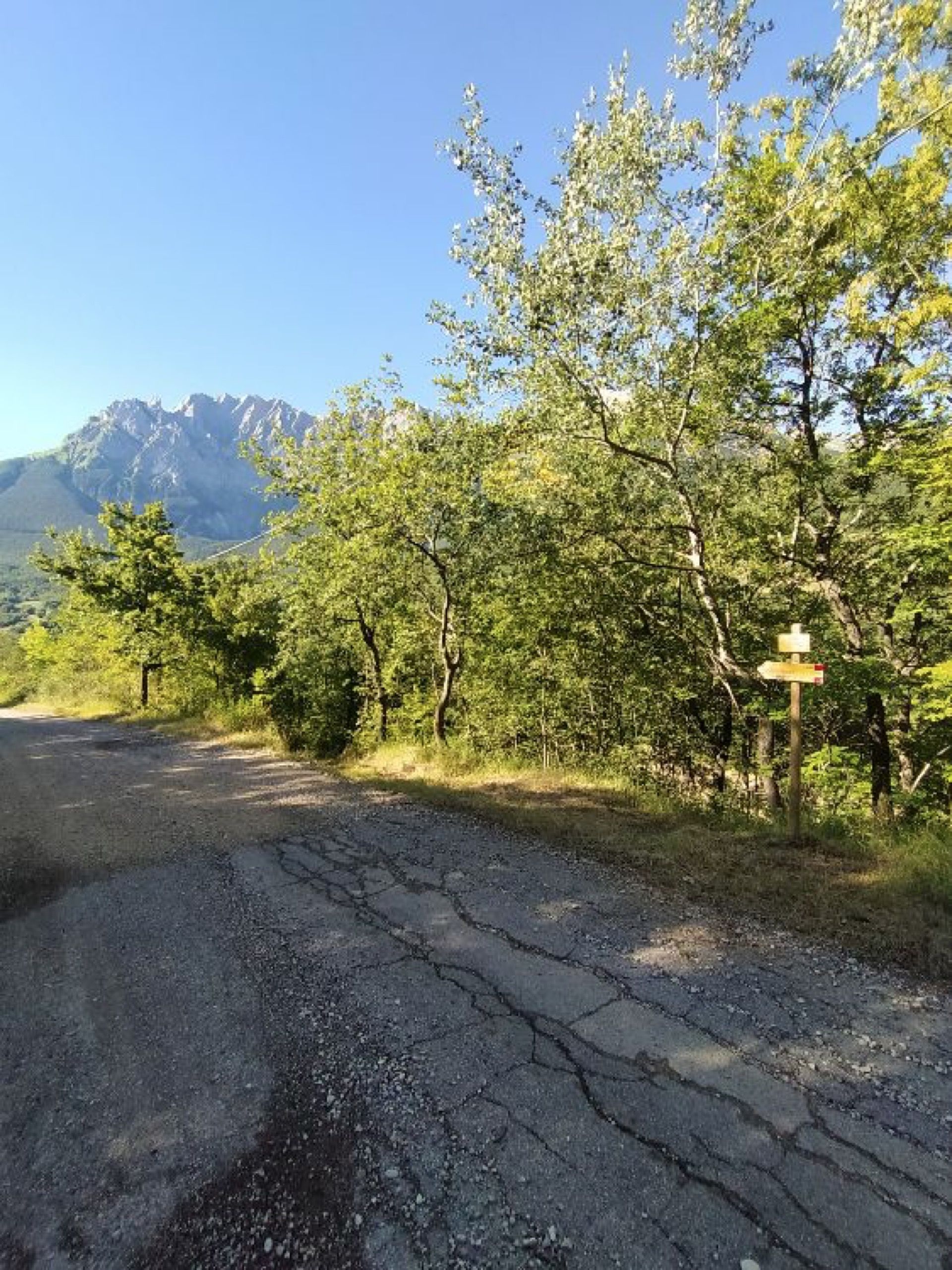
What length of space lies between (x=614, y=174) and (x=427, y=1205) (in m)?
7.80

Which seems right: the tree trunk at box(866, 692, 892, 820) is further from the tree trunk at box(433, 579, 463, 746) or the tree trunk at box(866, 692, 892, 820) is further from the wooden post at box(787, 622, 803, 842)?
the tree trunk at box(433, 579, 463, 746)

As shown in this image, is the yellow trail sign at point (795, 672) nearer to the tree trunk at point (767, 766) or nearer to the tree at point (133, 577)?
the tree trunk at point (767, 766)

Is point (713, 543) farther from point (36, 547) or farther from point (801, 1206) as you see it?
point (36, 547)

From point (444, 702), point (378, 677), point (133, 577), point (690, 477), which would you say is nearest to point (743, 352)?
point (690, 477)

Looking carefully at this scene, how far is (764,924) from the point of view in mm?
3961

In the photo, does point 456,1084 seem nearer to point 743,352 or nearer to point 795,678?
point 795,678

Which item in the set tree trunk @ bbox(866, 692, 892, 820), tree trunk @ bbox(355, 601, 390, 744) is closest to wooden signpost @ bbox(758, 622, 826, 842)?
tree trunk @ bbox(866, 692, 892, 820)

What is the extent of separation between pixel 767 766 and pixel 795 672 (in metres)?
3.19

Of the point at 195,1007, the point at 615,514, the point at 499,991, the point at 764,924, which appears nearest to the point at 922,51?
the point at 615,514

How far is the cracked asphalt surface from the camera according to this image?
2.05 m

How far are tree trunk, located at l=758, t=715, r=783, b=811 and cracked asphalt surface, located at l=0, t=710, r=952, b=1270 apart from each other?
171 inches

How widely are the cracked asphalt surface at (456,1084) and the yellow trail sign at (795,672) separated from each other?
96.4 inches

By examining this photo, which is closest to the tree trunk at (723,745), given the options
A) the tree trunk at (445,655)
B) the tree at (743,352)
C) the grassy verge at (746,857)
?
the tree at (743,352)

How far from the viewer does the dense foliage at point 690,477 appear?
587 cm
